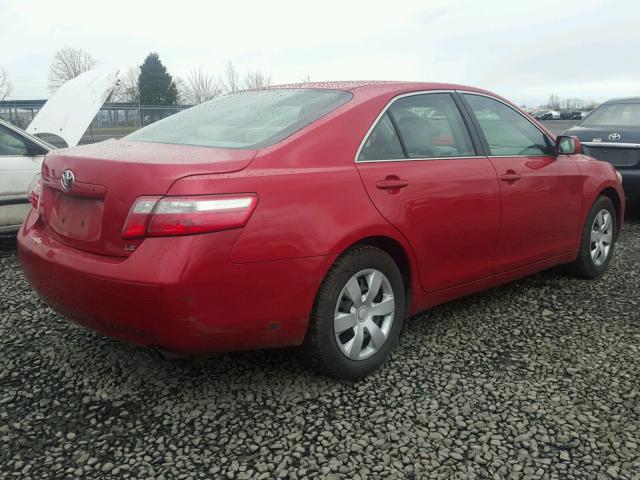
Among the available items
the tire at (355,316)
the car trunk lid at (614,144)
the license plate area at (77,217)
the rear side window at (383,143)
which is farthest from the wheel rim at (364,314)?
the car trunk lid at (614,144)

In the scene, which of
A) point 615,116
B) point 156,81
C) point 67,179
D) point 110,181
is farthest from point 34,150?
point 156,81

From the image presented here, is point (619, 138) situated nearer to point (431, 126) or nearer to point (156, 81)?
point (431, 126)

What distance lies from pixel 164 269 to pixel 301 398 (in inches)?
38.4

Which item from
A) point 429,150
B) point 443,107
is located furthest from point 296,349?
point 443,107

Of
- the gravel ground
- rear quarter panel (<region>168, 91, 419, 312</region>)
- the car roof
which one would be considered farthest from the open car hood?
rear quarter panel (<region>168, 91, 419, 312</region>)

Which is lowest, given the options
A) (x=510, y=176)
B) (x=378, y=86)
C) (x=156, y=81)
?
(x=510, y=176)

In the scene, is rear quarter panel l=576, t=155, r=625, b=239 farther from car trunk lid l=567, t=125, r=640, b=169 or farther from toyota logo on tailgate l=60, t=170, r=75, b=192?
toyota logo on tailgate l=60, t=170, r=75, b=192

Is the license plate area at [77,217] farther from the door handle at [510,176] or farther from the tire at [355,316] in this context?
the door handle at [510,176]

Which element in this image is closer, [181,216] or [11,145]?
[181,216]

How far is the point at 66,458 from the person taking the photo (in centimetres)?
248

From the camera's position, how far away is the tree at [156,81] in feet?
180

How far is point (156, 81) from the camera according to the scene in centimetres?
5600

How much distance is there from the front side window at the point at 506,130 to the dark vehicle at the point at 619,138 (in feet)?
11.9

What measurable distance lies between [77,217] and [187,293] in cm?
72
